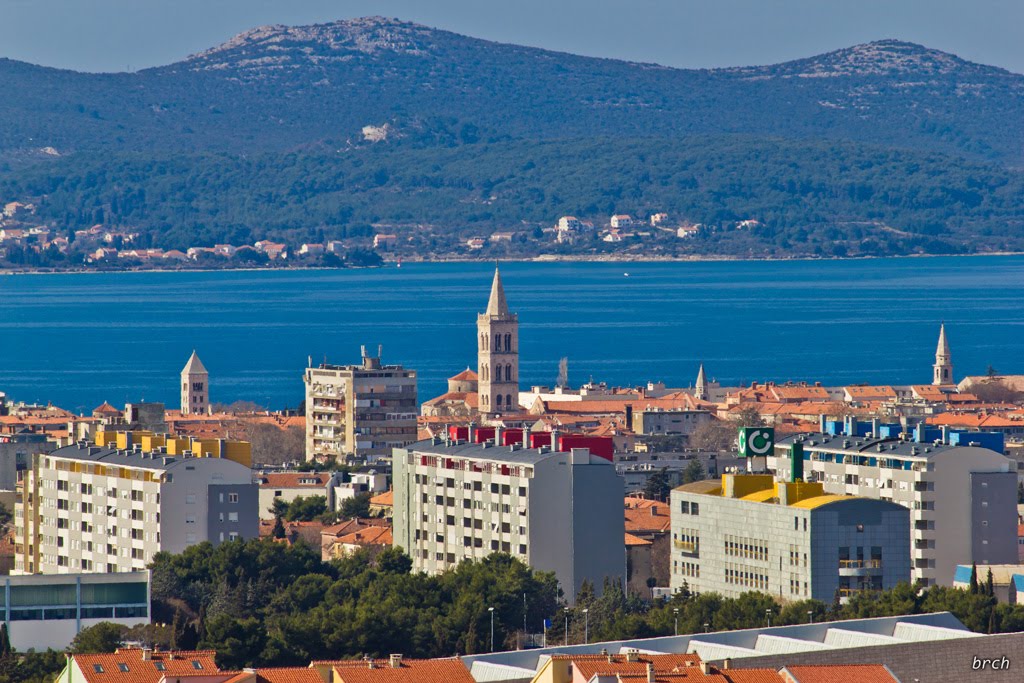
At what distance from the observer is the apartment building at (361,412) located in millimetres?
89500

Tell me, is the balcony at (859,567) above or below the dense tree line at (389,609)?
above

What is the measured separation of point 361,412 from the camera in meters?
90.6

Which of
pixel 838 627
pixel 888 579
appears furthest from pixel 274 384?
pixel 838 627

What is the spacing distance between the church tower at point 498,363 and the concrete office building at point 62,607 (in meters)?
71.3

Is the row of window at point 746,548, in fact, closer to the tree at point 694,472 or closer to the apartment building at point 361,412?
the tree at point 694,472

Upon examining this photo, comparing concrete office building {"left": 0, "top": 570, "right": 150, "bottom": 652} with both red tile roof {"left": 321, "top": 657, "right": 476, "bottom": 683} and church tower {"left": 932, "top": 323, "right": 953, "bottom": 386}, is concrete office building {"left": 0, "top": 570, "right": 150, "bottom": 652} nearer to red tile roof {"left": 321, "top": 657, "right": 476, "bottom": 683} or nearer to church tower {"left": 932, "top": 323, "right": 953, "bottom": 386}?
red tile roof {"left": 321, "top": 657, "right": 476, "bottom": 683}

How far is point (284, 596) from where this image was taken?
4791 centimetres

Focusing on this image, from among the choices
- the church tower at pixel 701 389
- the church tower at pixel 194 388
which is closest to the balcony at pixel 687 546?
the church tower at pixel 194 388

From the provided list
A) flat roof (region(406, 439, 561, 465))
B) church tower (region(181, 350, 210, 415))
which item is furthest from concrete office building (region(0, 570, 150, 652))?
church tower (region(181, 350, 210, 415))

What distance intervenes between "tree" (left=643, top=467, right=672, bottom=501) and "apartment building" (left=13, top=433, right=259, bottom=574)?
13.0 m

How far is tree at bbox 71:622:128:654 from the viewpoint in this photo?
129 ft

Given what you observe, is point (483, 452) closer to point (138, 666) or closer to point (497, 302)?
point (138, 666)

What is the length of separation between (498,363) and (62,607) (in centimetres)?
7430

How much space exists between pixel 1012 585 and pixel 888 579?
229 centimetres
